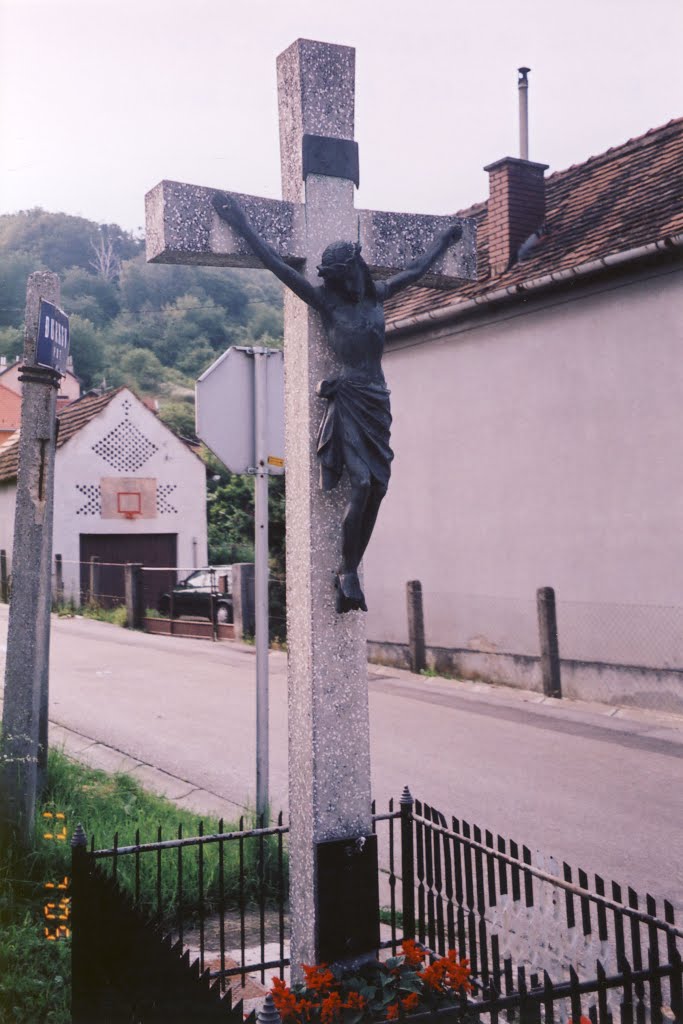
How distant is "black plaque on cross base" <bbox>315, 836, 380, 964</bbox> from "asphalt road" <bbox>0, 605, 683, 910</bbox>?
8.93 ft

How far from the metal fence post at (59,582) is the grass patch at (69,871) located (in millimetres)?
20594

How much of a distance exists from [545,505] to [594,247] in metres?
3.40

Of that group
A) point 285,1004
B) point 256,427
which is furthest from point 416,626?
point 285,1004

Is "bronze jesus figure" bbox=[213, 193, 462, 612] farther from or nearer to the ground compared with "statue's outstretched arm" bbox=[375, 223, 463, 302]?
nearer to the ground

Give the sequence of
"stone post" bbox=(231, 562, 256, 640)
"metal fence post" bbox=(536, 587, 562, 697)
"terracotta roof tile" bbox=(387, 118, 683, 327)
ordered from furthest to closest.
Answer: "stone post" bbox=(231, 562, 256, 640) < "metal fence post" bbox=(536, 587, 562, 697) < "terracotta roof tile" bbox=(387, 118, 683, 327)

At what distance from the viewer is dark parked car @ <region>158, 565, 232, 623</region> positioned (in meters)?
21.7

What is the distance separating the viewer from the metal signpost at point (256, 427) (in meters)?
5.51

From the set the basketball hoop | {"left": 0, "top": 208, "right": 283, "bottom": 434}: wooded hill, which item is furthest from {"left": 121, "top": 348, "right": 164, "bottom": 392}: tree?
the basketball hoop

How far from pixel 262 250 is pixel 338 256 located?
0.27 meters

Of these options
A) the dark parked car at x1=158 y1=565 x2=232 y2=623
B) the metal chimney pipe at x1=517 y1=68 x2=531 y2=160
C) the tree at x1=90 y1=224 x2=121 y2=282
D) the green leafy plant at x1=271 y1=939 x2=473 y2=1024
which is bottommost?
the green leafy plant at x1=271 y1=939 x2=473 y2=1024

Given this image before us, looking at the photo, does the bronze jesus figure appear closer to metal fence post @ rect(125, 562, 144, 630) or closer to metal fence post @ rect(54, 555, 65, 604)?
metal fence post @ rect(125, 562, 144, 630)

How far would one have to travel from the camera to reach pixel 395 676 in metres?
14.7

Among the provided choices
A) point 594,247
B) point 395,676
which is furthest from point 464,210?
point 395,676

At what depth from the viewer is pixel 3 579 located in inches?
1181
